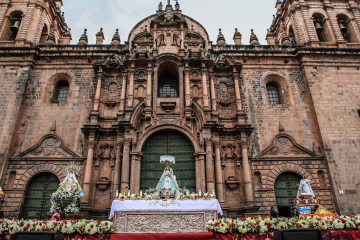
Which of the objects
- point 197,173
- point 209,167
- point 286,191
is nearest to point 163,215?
point 197,173

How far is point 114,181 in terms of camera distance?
15.4m

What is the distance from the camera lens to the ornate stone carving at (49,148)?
16.8 m

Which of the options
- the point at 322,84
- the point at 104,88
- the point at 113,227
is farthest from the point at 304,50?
the point at 113,227

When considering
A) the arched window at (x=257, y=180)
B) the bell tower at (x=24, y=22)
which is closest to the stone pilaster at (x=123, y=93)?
the bell tower at (x=24, y=22)

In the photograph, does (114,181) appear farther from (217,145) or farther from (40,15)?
(40,15)

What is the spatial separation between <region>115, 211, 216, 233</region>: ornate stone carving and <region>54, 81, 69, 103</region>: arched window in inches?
473

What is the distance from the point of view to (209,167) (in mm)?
15422

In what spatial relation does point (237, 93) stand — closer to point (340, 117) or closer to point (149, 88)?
point (149, 88)

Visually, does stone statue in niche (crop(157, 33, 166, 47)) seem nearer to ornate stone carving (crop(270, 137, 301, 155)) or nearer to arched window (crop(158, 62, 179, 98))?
arched window (crop(158, 62, 179, 98))

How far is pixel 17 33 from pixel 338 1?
2625 centimetres

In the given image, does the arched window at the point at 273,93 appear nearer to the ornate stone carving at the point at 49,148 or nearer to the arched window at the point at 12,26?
the ornate stone carving at the point at 49,148

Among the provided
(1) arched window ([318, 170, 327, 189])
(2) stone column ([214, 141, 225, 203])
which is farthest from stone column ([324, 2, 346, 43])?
(2) stone column ([214, 141, 225, 203])

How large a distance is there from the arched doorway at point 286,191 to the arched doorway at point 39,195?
1322cm

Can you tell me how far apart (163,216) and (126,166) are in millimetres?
5822
